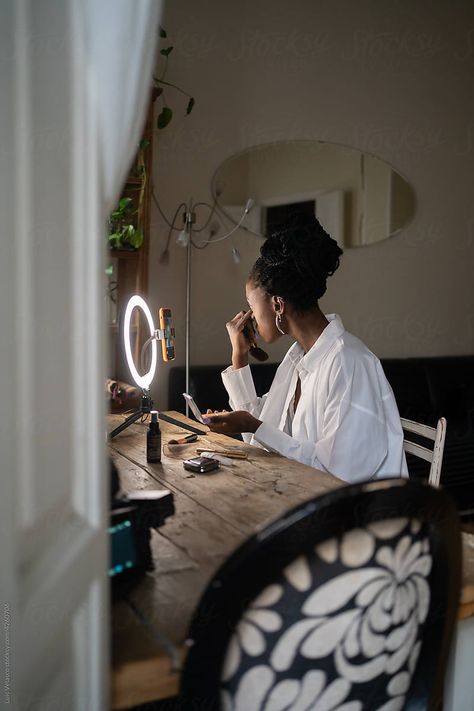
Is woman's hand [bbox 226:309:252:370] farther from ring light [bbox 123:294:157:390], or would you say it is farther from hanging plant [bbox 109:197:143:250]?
hanging plant [bbox 109:197:143:250]

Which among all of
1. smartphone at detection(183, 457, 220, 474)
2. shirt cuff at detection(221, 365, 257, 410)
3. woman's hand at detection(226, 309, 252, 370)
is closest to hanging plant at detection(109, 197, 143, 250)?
woman's hand at detection(226, 309, 252, 370)

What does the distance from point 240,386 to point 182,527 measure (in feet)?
4.52

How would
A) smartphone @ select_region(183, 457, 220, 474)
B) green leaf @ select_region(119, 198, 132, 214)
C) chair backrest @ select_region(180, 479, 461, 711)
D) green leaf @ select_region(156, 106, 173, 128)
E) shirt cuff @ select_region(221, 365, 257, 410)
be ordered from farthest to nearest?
green leaf @ select_region(156, 106, 173, 128)
green leaf @ select_region(119, 198, 132, 214)
shirt cuff @ select_region(221, 365, 257, 410)
smartphone @ select_region(183, 457, 220, 474)
chair backrest @ select_region(180, 479, 461, 711)

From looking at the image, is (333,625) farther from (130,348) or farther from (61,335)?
(130,348)

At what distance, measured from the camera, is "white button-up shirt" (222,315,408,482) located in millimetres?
2109

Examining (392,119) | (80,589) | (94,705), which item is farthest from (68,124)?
(392,119)

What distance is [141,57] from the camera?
0.99 m

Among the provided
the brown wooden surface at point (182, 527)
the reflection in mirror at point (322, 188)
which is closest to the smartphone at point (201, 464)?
the brown wooden surface at point (182, 527)

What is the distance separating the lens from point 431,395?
14.5 feet

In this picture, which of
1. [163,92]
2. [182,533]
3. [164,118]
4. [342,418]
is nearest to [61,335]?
[182,533]

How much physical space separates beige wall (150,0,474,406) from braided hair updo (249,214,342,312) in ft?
5.87

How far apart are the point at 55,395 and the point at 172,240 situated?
10.7ft

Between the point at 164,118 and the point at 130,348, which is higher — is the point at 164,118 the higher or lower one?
the higher one

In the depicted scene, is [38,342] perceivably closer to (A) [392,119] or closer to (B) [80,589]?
(B) [80,589]
